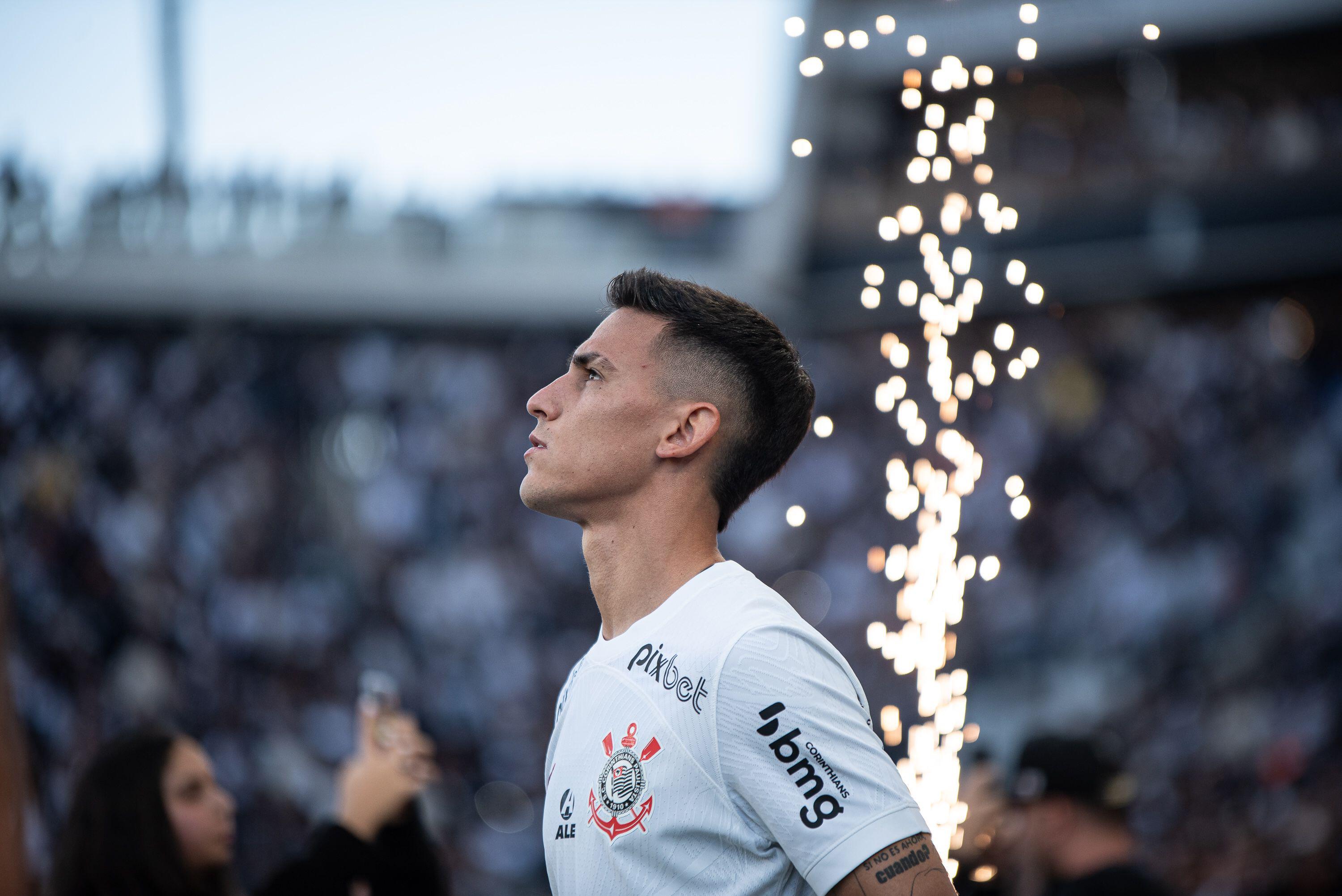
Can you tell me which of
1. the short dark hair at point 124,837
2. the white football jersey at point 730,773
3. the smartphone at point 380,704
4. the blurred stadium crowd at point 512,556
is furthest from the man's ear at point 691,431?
the blurred stadium crowd at point 512,556

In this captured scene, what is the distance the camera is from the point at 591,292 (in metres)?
10.4

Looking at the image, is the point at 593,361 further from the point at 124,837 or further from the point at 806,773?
the point at 124,837

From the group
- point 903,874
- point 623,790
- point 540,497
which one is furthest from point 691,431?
point 903,874

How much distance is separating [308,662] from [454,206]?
4.18 m

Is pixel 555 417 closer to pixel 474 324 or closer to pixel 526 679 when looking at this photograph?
pixel 526 679

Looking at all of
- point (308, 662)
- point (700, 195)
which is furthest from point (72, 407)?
point (700, 195)

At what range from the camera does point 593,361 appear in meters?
1.75

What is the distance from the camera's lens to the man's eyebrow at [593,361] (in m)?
1.74

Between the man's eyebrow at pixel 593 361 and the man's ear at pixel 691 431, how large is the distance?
0.43ft

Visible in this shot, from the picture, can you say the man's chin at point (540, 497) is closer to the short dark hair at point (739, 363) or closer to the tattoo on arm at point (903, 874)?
the short dark hair at point (739, 363)

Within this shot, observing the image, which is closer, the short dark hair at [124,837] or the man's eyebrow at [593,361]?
the man's eyebrow at [593,361]

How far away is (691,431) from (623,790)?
20.7 inches

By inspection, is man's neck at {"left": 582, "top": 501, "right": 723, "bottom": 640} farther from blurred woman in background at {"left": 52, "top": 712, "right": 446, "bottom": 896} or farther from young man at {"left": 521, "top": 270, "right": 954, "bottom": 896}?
blurred woman in background at {"left": 52, "top": 712, "right": 446, "bottom": 896}

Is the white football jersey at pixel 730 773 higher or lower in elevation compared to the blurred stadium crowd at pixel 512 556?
higher
